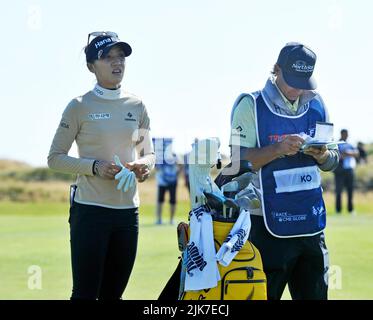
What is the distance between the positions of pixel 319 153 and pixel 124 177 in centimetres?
130

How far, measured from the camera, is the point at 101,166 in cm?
611

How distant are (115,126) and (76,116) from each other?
0.27 metres

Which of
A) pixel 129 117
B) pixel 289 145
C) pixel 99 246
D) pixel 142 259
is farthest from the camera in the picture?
pixel 142 259

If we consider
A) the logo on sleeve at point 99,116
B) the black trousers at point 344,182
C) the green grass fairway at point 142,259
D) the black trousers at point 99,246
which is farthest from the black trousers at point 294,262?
the black trousers at point 344,182

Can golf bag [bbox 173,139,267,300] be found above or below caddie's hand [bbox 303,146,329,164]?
below

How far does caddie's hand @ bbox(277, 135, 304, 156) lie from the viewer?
5.81 meters

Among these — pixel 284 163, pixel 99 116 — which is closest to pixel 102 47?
pixel 99 116

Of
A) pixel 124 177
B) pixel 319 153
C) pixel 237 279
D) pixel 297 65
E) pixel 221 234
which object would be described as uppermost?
pixel 297 65

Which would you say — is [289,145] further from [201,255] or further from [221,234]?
[201,255]

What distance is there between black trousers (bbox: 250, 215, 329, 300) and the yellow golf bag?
32 cm

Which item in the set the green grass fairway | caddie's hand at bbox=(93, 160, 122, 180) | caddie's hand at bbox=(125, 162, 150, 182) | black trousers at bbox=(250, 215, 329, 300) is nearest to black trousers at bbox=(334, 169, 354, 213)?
the green grass fairway

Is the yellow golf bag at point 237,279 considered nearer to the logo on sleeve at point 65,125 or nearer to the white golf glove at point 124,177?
the white golf glove at point 124,177

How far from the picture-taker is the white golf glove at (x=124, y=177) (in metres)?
6.04

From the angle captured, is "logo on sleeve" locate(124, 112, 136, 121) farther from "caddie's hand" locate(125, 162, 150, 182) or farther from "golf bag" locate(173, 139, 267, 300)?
"golf bag" locate(173, 139, 267, 300)
